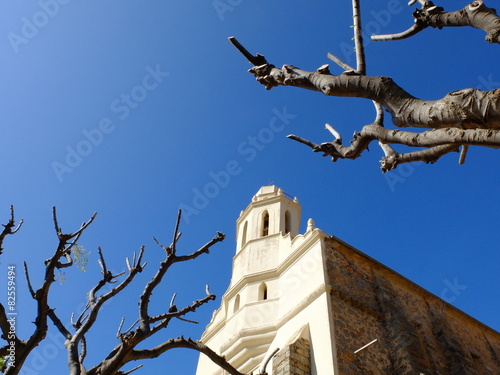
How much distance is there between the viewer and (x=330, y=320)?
12.1m

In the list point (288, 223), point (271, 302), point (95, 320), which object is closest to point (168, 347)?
point (95, 320)

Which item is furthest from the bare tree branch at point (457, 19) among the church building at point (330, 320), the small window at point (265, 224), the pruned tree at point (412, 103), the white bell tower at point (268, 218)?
the small window at point (265, 224)

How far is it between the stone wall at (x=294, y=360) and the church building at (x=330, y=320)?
3 cm

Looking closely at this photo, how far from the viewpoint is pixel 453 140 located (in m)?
3.69

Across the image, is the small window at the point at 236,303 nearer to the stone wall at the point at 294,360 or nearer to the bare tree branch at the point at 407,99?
the stone wall at the point at 294,360

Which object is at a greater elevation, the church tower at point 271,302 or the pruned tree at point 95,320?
the church tower at point 271,302

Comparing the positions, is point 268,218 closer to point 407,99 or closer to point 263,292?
point 263,292

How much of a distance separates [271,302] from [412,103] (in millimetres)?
12168

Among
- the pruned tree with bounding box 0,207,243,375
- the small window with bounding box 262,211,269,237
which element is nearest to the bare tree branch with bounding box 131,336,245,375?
the pruned tree with bounding box 0,207,243,375

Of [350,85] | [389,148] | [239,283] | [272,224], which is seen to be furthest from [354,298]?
[350,85]

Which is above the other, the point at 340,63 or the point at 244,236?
the point at 244,236

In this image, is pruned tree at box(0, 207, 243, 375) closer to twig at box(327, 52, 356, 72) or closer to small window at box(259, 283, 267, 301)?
twig at box(327, 52, 356, 72)

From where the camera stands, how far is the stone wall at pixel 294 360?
11.2m

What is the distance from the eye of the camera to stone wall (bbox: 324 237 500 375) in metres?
12.2
